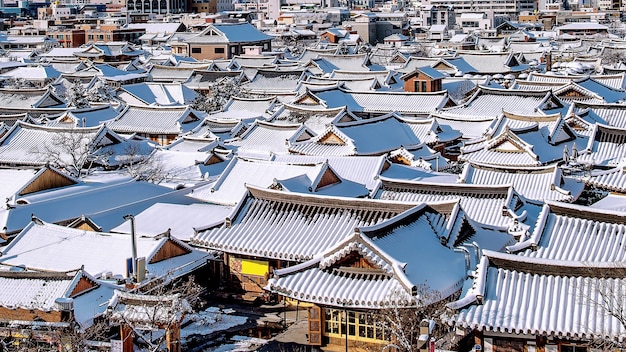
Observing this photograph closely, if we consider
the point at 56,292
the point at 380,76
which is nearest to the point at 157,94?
the point at 380,76

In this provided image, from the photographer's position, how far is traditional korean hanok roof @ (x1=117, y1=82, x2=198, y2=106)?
6362 centimetres

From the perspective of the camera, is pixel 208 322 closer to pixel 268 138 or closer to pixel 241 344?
pixel 241 344

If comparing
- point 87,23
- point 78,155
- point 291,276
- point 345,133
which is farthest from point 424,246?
point 87,23

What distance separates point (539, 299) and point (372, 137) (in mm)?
25404

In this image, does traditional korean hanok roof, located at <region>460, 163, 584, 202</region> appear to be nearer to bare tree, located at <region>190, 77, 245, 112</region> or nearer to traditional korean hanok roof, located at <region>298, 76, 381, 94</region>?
traditional korean hanok roof, located at <region>298, 76, 381, 94</region>

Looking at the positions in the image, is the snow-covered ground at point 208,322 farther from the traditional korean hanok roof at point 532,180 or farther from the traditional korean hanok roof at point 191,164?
the traditional korean hanok roof at point 191,164

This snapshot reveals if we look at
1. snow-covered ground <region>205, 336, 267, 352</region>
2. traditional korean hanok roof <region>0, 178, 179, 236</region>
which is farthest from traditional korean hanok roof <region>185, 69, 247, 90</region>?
snow-covered ground <region>205, 336, 267, 352</region>

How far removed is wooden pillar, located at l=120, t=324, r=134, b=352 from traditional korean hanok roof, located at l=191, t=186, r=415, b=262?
543 cm

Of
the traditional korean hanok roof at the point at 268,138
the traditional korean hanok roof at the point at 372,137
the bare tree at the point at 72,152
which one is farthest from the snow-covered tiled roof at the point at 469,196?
the bare tree at the point at 72,152

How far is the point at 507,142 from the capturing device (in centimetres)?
3747

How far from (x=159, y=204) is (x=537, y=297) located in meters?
16.8

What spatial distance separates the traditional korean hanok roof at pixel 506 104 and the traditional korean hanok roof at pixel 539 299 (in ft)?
101

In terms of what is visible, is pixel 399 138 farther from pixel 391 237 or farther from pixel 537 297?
pixel 537 297

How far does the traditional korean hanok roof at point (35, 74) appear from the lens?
79.6 metres
